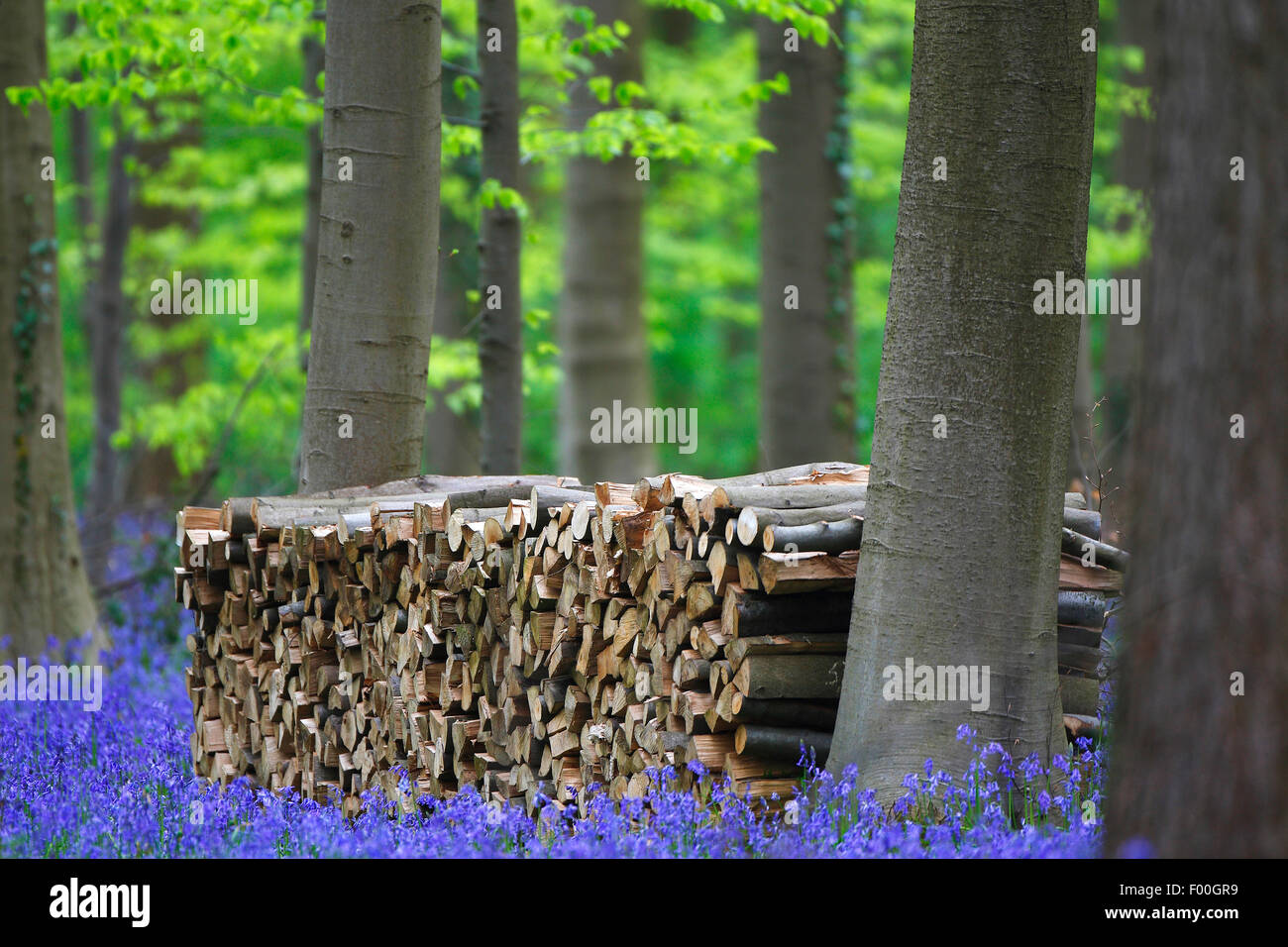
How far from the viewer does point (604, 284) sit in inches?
521

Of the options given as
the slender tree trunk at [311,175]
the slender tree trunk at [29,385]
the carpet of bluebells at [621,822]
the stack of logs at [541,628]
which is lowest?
the carpet of bluebells at [621,822]

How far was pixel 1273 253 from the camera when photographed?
257cm

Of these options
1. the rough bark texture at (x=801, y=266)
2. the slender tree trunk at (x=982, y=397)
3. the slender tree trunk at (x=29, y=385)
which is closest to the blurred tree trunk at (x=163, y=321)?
the slender tree trunk at (x=29, y=385)

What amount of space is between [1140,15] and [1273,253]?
17.1 metres

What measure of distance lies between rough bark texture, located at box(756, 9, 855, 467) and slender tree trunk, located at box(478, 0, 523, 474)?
10.7ft

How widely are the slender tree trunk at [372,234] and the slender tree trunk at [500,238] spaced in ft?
5.64

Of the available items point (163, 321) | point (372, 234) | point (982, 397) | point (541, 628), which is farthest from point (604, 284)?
point (982, 397)

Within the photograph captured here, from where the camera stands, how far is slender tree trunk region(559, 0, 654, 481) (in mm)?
13188

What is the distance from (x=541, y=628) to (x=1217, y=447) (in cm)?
281

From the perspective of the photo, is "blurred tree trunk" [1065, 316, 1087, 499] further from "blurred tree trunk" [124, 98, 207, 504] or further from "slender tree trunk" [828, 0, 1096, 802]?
"blurred tree trunk" [124, 98, 207, 504]

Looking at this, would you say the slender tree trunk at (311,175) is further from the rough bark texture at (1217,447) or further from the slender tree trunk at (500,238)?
the rough bark texture at (1217,447)

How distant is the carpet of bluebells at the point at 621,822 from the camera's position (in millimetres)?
3590
